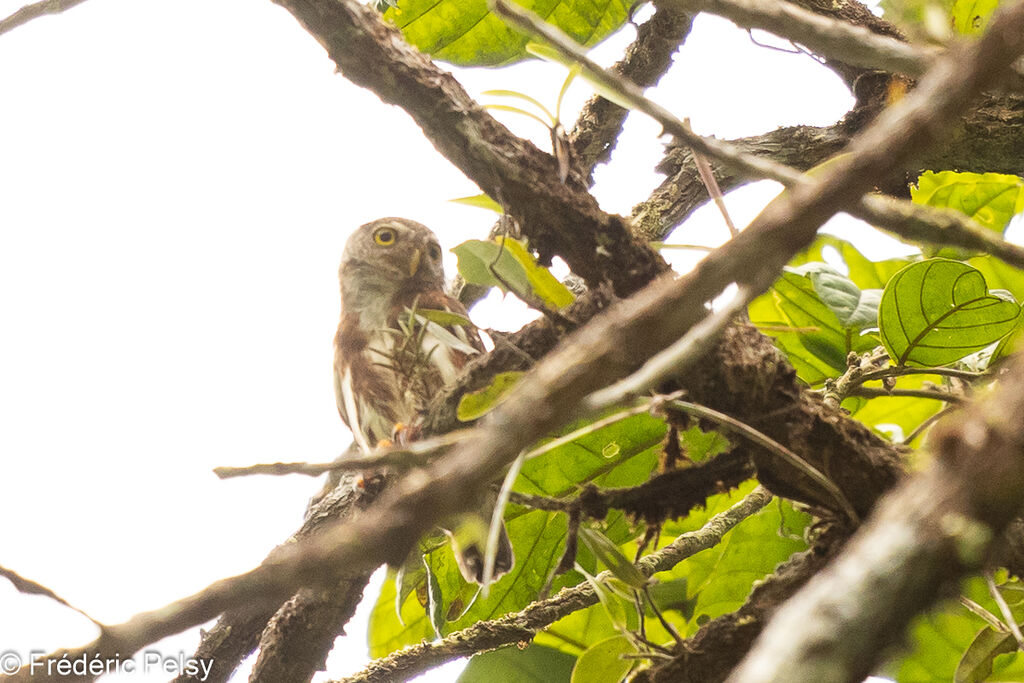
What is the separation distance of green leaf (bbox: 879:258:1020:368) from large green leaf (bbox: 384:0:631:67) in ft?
3.10

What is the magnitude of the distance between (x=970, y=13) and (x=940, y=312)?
1.35 feet

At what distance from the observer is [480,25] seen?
71.9 inches

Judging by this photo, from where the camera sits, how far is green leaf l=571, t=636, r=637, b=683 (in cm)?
115

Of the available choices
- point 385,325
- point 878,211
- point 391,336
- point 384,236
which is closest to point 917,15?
point 878,211

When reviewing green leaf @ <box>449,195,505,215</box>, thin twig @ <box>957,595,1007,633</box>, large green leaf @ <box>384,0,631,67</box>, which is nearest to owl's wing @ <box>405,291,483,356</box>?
green leaf @ <box>449,195,505,215</box>

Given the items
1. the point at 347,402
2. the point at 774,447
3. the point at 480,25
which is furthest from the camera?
the point at 347,402

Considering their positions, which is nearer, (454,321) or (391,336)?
(454,321)

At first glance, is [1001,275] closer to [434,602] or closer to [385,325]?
[434,602]

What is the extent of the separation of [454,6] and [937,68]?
4.71 feet

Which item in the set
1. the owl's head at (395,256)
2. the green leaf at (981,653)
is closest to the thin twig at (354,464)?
the green leaf at (981,653)

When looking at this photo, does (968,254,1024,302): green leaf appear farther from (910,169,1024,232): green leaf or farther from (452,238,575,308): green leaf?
(452,238,575,308): green leaf

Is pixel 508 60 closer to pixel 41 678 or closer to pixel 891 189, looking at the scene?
pixel 891 189

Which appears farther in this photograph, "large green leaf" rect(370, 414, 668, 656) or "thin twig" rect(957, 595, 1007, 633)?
"large green leaf" rect(370, 414, 668, 656)

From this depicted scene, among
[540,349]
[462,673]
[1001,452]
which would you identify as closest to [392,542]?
[1001,452]
